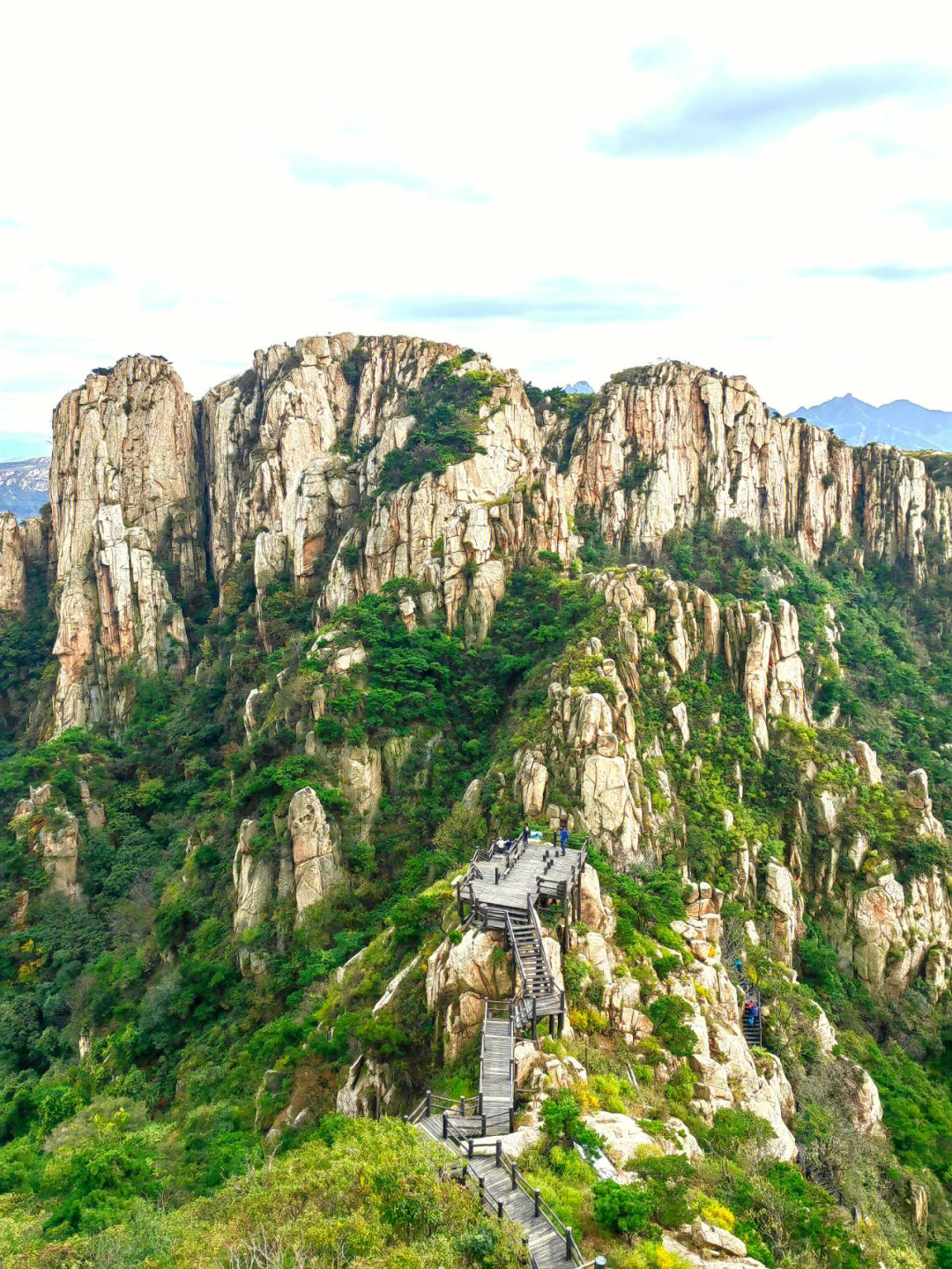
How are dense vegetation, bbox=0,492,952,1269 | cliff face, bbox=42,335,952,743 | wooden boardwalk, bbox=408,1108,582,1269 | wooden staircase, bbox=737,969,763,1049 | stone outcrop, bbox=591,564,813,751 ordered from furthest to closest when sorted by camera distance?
cliff face, bbox=42,335,952,743, stone outcrop, bbox=591,564,813,751, wooden staircase, bbox=737,969,763,1049, dense vegetation, bbox=0,492,952,1269, wooden boardwalk, bbox=408,1108,582,1269

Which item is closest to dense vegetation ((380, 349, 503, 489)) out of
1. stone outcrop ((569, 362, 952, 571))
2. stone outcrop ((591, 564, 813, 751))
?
stone outcrop ((569, 362, 952, 571))

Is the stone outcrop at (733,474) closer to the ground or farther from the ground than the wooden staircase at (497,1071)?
farther from the ground

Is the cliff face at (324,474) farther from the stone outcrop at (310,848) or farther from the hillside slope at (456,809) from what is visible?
the stone outcrop at (310,848)

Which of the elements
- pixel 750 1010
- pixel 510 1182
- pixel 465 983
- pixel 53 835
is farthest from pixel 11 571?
pixel 510 1182

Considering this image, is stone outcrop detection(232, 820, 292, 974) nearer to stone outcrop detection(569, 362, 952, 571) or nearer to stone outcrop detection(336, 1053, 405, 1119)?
stone outcrop detection(336, 1053, 405, 1119)

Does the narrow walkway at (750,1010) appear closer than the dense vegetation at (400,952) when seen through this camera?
No

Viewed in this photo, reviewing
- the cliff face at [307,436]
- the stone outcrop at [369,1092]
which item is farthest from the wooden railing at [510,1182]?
the cliff face at [307,436]

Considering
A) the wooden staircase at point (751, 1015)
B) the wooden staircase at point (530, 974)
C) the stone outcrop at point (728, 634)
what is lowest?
the wooden staircase at point (751, 1015)
